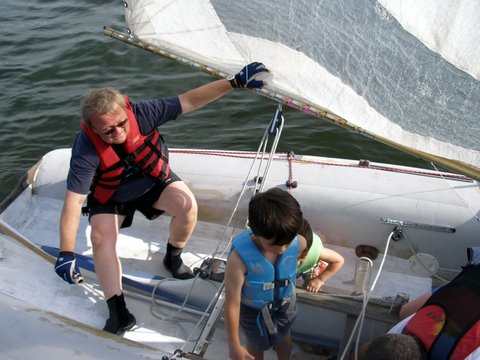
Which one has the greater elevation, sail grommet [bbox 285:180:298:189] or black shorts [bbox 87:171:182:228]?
sail grommet [bbox 285:180:298:189]

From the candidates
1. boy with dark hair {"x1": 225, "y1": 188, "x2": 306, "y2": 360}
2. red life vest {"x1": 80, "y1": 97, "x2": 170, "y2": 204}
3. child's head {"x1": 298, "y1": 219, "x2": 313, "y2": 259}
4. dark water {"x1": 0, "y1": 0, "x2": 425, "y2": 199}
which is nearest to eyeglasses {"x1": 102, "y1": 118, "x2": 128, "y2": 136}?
red life vest {"x1": 80, "y1": 97, "x2": 170, "y2": 204}

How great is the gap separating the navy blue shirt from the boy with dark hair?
0.76 metres

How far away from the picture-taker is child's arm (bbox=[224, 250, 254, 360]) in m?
1.82

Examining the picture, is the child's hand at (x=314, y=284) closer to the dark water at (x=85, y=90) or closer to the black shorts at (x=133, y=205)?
the black shorts at (x=133, y=205)

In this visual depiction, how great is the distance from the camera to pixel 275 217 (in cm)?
164

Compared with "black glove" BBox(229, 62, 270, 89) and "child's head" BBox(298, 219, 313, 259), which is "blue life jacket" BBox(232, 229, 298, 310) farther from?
"black glove" BBox(229, 62, 270, 89)

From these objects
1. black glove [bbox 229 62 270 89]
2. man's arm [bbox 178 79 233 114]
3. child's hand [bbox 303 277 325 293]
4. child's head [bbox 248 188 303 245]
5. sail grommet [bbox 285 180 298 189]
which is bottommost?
child's hand [bbox 303 277 325 293]

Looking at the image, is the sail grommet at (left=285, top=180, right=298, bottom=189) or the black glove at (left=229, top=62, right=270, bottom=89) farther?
the sail grommet at (left=285, top=180, right=298, bottom=189)

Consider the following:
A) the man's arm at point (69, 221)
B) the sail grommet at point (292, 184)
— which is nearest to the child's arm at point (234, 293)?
the man's arm at point (69, 221)

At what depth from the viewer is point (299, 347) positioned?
92.8 inches

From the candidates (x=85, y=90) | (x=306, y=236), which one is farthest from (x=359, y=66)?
(x=85, y=90)

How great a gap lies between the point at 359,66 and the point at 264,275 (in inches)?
30.5

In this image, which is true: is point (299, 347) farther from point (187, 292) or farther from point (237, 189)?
point (237, 189)

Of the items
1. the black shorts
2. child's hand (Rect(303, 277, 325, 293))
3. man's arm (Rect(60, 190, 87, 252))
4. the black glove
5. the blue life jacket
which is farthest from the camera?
the black shorts
